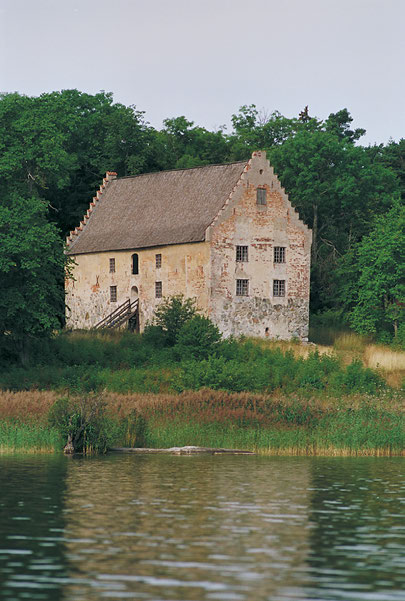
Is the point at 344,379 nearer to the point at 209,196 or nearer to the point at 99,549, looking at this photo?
the point at 209,196

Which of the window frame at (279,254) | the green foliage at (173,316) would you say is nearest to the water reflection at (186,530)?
the green foliage at (173,316)

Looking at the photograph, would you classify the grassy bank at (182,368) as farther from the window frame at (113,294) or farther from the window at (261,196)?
the window frame at (113,294)

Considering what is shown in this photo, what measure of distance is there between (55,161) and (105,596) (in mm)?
42294

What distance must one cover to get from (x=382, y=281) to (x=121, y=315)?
15.0 meters

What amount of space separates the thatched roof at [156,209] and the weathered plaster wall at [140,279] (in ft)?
1.98

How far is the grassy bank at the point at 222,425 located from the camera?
33781 mm

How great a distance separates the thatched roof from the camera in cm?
6141

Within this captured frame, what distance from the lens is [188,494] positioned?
78.3ft

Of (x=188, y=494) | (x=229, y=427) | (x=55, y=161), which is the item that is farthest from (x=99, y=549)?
(x=55, y=161)

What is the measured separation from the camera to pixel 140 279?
64.4 metres

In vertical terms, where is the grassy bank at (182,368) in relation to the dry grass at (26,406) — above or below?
above

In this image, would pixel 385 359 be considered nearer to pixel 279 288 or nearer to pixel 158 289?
pixel 279 288

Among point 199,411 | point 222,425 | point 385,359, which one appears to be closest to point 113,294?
point 385,359

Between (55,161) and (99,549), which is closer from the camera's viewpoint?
→ (99,549)
